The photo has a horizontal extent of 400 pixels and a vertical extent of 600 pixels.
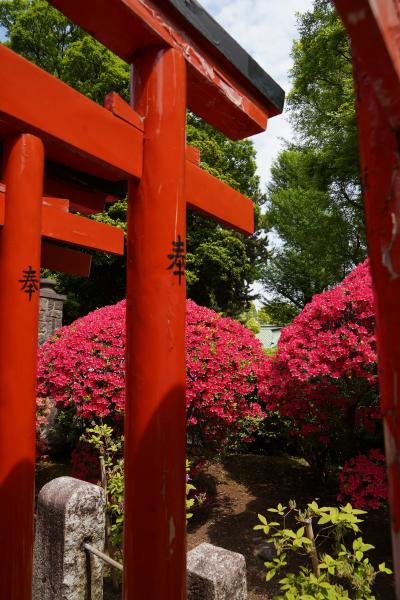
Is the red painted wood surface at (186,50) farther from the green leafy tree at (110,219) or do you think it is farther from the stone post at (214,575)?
the green leafy tree at (110,219)

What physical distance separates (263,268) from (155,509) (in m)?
19.2

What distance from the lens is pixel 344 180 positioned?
40.9 feet

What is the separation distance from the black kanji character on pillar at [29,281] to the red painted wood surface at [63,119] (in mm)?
704

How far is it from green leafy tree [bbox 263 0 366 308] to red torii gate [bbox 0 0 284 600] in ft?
30.9

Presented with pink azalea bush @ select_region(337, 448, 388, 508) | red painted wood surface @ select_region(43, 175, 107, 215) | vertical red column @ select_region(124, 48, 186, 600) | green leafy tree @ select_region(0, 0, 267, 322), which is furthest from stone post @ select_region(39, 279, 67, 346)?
vertical red column @ select_region(124, 48, 186, 600)

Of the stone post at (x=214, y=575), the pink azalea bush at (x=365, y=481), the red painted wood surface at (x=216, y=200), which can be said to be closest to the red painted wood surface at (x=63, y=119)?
the red painted wood surface at (x=216, y=200)

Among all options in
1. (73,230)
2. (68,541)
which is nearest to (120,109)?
(73,230)

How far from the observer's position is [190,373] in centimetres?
468

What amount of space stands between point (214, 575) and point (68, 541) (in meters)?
1.06

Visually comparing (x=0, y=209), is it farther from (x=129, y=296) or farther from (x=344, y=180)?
(x=344, y=180)

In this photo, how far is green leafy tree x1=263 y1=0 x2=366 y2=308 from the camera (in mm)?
10766

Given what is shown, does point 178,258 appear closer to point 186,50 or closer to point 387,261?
point 186,50

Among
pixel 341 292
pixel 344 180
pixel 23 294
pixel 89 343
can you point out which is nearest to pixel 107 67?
pixel 344 180

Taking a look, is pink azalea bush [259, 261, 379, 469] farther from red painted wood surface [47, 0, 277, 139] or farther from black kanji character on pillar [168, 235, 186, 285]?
black kanji character on pillar [168, 235, 186, 285]
